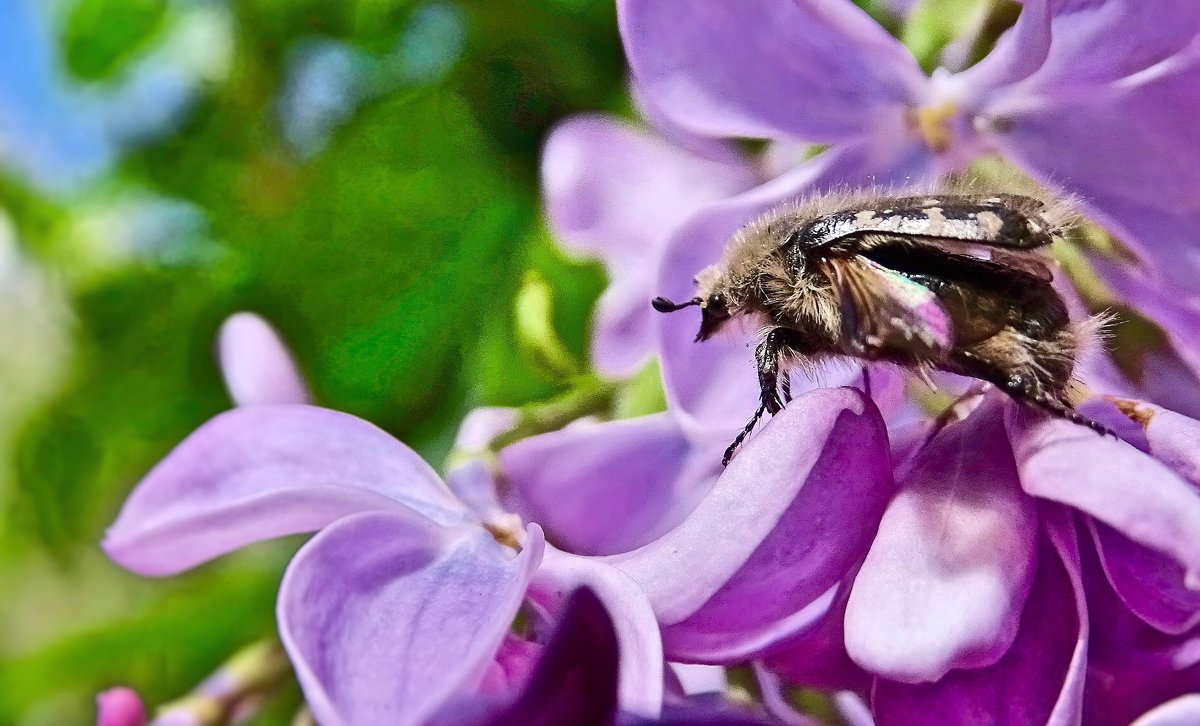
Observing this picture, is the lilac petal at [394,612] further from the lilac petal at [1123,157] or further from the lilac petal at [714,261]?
the lilac petal at [1123,157]

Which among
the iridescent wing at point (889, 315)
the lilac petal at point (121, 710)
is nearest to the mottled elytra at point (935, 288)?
the iridescent wing at point (889, 315)

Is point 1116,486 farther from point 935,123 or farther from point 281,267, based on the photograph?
point 281,267

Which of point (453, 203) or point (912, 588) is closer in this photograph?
point (912, 588)

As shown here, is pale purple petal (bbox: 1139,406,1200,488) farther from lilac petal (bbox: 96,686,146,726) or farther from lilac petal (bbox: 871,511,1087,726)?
lilac petal (bbox: 96,686,146,726)

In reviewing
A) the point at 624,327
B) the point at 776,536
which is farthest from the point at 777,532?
the point at 624,327

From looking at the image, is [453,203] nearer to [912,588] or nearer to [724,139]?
[724,139]

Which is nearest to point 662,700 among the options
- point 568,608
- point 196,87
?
point 568,608

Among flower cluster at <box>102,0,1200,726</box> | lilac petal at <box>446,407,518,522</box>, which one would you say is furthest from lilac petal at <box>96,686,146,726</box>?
lilac petal at <box>446,407,518,522</box>
